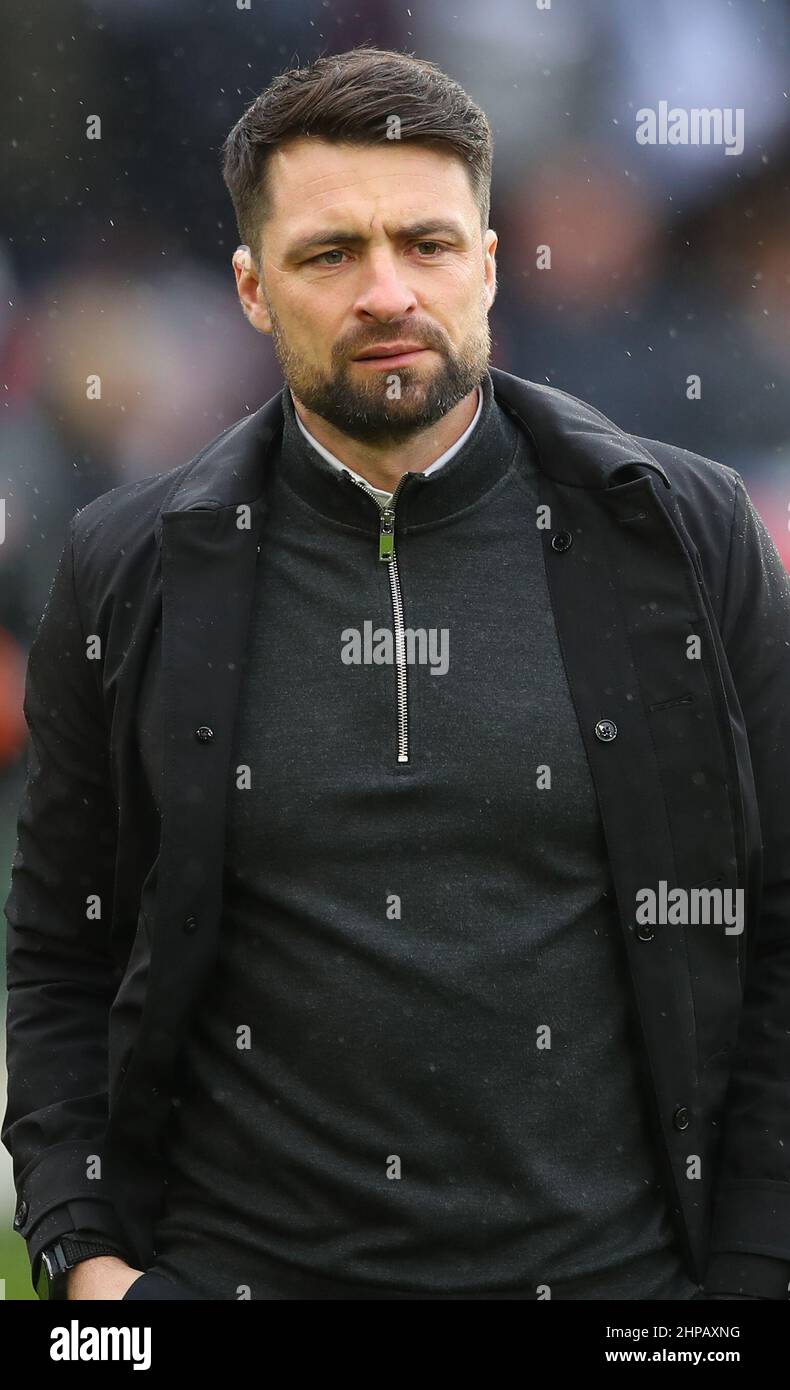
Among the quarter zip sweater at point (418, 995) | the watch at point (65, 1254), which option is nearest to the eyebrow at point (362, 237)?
the quarter zip sweater at point (418, 995)

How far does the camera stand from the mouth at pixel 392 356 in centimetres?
159

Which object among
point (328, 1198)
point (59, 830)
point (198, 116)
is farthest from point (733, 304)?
point (328, 1198)

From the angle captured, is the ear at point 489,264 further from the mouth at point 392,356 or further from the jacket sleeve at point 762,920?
the jacket sleeve at point 762,920

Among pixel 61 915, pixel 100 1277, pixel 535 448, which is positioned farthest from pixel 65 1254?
pixel 535 448

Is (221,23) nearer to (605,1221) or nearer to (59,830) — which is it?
(59,830)

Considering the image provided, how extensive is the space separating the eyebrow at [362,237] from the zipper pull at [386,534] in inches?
11.5

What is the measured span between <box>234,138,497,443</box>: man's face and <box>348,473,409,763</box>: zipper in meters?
0.08

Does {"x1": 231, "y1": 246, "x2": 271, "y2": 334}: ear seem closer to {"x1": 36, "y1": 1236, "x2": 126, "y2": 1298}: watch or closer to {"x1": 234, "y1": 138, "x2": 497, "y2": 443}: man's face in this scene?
{"x1": 234, "y1": 138, "x2": 497, "y2": 443}: man's face

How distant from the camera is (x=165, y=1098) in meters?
1.59

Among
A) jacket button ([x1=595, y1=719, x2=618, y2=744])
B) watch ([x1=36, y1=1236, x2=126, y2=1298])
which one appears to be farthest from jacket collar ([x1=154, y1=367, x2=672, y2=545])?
watch ([x1=36, y1=1236, x2=126, y2=1298])

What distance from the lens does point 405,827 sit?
149 centimetres

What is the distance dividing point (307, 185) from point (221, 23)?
2.12 meters

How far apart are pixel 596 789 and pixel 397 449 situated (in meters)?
0.44
